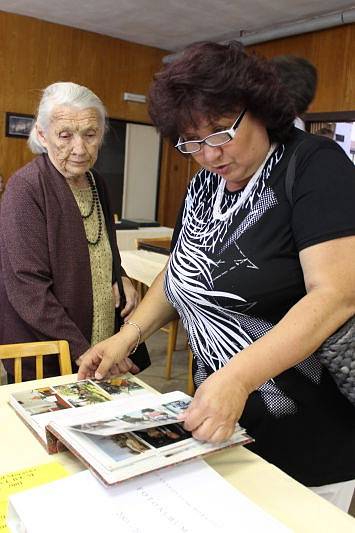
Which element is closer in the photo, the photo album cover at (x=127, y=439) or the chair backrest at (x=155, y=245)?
the photo album cover at (x=127, y=439)

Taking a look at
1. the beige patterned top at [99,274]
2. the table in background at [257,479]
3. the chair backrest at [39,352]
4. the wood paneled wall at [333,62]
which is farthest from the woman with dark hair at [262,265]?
the wood paneled wall at [333,62]

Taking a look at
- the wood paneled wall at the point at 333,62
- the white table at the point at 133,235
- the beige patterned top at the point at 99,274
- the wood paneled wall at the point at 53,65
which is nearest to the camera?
the beige patterned top at the point at 99,274

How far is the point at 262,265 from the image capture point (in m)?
0.99

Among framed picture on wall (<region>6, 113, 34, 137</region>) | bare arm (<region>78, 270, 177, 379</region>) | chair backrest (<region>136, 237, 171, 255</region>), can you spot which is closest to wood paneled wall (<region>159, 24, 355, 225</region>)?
chair backrest (<region>136, 237, 171, 255</region>)

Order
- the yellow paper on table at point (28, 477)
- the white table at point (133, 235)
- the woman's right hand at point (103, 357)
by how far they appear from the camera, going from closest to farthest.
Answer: the yellow paper on table at point (28, 477) → the woman's right hand at point (103, 357) → the white table at point (133, 235)

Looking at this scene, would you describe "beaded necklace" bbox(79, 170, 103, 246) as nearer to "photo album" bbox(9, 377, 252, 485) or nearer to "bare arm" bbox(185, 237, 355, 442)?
"photo album" bbox(9, 377, 252, 485)

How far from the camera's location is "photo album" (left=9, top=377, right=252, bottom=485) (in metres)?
0.80

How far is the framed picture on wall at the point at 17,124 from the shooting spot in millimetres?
6285

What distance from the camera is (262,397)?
3.49 ft

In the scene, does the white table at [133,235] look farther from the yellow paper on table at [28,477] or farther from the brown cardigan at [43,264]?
the yellow paper on table at [28,477]

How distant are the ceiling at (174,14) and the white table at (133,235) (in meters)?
2.38

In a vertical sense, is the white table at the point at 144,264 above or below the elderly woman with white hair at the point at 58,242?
below

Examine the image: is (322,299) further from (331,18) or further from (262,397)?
(331,18)

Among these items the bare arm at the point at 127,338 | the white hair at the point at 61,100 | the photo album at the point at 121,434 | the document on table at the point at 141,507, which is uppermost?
the white hair at the point at 61,100
